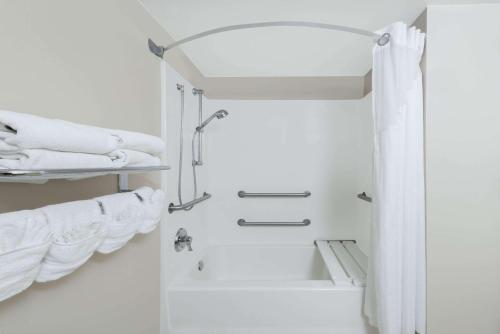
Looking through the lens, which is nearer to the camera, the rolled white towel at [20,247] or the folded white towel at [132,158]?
the rolled white towel at [20,247]

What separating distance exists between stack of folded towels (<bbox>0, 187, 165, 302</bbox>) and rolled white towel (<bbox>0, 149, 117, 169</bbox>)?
0.36ft

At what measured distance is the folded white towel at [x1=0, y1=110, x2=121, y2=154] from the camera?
1.85ft

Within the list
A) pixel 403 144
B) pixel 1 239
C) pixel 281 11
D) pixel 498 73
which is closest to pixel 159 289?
pixel 1 239

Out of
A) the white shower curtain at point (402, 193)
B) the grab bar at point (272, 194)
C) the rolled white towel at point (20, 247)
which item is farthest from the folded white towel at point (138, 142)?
the grab bar at point (272, 194)

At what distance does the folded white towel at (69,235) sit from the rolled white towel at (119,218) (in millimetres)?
65

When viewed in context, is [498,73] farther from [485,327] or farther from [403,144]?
[485,327]

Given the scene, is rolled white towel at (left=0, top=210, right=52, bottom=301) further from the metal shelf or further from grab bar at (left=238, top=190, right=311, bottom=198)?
grab bar at (left=238, top=190, right=311, bottom=198)

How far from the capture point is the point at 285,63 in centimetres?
225

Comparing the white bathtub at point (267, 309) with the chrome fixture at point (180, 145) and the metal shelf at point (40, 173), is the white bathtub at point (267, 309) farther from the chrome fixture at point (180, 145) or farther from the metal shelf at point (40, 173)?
the metal shelf at point (40, 173)

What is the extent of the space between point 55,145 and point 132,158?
0.98 feet

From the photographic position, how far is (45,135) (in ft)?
2.00

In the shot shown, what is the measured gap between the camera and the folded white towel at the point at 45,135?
564 millimetres

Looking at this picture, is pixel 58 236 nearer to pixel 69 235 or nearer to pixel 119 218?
pixel 69 235

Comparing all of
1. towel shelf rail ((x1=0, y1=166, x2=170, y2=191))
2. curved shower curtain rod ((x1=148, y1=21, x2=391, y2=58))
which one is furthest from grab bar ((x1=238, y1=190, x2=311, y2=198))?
towel shelf rail ((x1=0, y1=166, x2=170, y2=191))
